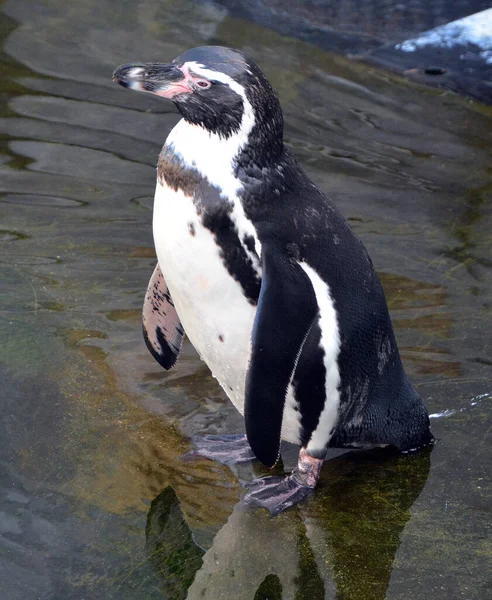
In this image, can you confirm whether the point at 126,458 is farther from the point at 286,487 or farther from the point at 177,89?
the point at 177,89

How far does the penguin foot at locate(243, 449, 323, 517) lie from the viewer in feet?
8.95

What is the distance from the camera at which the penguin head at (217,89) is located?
2533 millimetres

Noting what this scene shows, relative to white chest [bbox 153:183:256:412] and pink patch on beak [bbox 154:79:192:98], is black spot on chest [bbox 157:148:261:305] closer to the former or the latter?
white chest [bbox 153:183:256:412]

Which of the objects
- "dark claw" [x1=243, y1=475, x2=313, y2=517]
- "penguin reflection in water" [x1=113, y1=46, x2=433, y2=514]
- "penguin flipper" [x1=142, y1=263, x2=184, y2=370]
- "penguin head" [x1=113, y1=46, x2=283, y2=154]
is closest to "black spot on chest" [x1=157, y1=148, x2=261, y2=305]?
"penguin reflection in water" [x1=113, y1=46, x2=433, y2=514]

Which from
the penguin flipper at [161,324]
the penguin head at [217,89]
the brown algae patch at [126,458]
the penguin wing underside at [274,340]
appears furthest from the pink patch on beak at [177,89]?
the brown algae patch at [126,458]

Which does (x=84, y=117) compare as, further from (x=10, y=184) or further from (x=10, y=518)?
(x=10, y=518)

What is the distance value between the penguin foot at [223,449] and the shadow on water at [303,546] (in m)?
0.20

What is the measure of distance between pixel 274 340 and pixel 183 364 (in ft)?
3.43

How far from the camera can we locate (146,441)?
9.84 feet

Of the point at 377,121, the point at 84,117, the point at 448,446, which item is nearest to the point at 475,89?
the point at 377,121

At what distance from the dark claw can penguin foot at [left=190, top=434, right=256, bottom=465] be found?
0.14 metres

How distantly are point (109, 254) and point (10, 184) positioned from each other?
0.86m

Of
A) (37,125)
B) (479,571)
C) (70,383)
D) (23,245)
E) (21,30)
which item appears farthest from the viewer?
(21,30)

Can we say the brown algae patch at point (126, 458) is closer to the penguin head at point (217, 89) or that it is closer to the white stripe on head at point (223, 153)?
the white stripe on head at point (223, 153)
